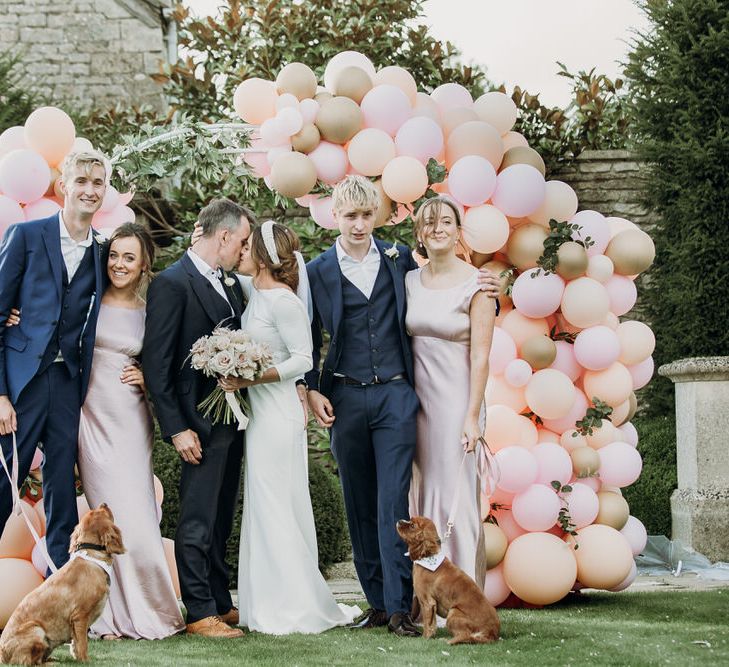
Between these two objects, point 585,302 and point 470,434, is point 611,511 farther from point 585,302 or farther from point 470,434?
point 470,434

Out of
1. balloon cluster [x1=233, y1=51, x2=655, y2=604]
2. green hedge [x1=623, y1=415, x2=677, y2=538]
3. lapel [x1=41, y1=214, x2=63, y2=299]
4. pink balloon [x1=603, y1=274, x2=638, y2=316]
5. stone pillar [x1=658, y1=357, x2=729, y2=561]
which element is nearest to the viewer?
lapel [x1=41, y1=214, x2=63, y2=299]

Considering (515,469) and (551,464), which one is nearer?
(515,469)

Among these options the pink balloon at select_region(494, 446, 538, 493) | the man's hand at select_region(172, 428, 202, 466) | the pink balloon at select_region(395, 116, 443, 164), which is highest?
the pink balloon at select_region(395, 116, 443, 164)

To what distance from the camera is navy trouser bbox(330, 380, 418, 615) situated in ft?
16.2

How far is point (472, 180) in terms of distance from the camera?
6.16 meters

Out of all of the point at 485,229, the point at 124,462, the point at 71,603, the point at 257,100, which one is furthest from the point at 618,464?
the point at 71,603

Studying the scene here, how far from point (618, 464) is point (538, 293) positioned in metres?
1.12

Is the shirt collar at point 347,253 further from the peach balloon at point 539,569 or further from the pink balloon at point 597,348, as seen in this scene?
the peach balloon at point 539,569

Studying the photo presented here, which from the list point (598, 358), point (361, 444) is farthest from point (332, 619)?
point (598, 358)

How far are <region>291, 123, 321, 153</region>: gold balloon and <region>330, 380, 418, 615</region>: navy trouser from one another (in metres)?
1.74

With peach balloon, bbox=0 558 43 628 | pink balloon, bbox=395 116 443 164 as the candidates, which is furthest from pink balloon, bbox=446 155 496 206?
peach balloon, bbox=0 558 43 628

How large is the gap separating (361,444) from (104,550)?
1.36 metres

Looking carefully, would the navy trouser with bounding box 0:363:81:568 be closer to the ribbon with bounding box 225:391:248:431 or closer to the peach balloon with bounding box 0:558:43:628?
the peach balloon with bounding box 0:558:43:628

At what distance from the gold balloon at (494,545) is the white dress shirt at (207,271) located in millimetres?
2070
